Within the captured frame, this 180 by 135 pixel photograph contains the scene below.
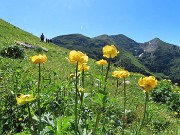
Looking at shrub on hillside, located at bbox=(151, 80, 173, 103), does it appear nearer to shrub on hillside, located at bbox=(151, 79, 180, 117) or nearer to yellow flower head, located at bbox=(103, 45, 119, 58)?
shrub on hillside, located at bbox=(151, 79, 180, 117)

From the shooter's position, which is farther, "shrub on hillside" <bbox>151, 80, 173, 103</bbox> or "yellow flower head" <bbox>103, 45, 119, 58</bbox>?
"shrub on hillside" <bbox>151, 80, 173, 103</bbox>

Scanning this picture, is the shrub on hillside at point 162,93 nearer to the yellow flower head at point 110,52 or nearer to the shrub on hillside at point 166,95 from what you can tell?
the shrub on hillside at point 166,95

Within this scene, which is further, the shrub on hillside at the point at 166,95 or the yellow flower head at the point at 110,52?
the shrub on hillside at the point at 166,95

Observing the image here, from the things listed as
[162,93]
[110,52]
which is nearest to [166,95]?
[162,93]

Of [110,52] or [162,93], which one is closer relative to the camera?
[110,52]

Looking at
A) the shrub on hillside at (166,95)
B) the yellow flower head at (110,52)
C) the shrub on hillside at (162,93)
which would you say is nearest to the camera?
the yellow flower head at (110,52)

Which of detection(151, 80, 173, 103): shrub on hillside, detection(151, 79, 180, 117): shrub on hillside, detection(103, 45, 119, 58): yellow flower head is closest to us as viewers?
detection(103, 45, 119, 58): yellow flower head

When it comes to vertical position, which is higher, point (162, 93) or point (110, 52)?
point (110, 52)

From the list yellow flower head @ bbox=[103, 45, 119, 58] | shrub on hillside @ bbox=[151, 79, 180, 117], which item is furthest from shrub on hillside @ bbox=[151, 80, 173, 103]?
yellow flower head @ bbox=[103, 45, 119, 58]

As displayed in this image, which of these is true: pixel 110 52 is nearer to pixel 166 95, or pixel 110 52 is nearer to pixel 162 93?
pixel 162 93

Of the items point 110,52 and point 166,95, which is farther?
point 166,95

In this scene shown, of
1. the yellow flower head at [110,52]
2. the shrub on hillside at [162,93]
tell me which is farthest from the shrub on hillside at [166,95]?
the yellow flower head at [110,52]

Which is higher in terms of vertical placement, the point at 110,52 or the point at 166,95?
the point at 110,52

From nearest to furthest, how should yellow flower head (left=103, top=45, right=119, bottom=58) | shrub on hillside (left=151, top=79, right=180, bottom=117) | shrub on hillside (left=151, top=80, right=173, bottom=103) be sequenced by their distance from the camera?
yellow flower head (left=103, top=45, right=119, bottom=58) → shrub on hillside (left=151, top=79, right=180, bottom=117) → shrub on hillside (left=151, top=80, right=173, bottom=103)
